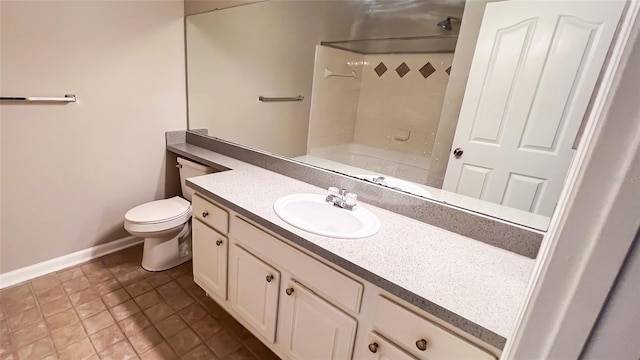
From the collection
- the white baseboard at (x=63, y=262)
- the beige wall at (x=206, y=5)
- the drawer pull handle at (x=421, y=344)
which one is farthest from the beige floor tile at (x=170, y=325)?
the beige wall at (x=206, y=5)

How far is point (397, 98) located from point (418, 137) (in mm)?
274

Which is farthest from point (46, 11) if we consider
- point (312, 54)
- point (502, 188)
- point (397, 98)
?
point (502, 188)

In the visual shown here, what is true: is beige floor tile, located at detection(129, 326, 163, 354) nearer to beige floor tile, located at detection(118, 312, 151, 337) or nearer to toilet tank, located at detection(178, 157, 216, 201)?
beige floor tile, located at detection(118, 312, 151, 337)

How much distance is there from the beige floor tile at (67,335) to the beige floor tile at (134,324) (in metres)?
0.17

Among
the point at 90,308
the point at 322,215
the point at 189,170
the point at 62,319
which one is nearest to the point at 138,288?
the point at 90,308

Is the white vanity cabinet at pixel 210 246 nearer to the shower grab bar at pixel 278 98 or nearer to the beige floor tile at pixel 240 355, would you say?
the beige floor tile at pixel 240 355

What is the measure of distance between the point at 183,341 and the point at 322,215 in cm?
99

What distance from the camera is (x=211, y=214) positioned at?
149 centimetres

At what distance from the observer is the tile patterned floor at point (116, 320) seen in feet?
4.79

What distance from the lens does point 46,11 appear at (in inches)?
63.3

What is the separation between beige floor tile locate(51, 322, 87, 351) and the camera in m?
1.47

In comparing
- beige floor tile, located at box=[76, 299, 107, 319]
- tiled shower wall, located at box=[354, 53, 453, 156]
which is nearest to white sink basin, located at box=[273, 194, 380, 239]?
tiled shower wall, located at box=[354, 53, 453, 156]

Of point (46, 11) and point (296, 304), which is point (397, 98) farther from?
point (46, 11)

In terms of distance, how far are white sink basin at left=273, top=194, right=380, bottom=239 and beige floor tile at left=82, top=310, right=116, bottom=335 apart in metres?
1.20
